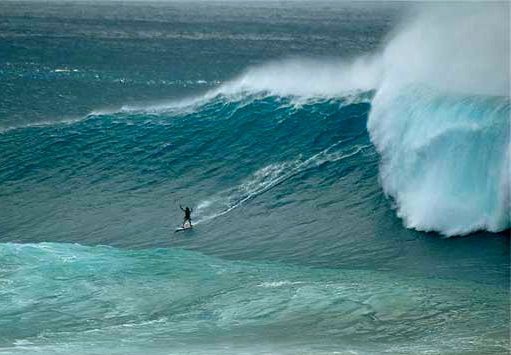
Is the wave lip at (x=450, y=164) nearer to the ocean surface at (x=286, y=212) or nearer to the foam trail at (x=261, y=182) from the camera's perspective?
the ocean surface at (x=286, y=212)

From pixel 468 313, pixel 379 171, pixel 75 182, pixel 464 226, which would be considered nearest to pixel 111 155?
pixel 75 182

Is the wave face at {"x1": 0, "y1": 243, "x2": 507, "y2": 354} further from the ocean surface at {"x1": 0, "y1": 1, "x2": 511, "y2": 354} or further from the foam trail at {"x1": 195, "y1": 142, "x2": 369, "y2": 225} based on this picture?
the foam trail at {"x1": 195, "y1": 142, "x2": 369, "y2": 225}

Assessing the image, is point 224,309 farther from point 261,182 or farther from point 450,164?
point 261,182

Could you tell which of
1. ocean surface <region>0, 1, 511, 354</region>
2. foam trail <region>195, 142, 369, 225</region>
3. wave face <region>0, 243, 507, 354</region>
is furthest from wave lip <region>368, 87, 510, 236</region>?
wave face <region>0, 243, 507, 354</region>

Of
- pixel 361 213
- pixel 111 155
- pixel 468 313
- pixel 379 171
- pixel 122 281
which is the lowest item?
pixel 468 313

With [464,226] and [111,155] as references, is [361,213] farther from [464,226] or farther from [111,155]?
[111,155]

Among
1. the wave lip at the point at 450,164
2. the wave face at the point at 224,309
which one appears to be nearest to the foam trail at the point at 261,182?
the wave lip at the point at 450,164
